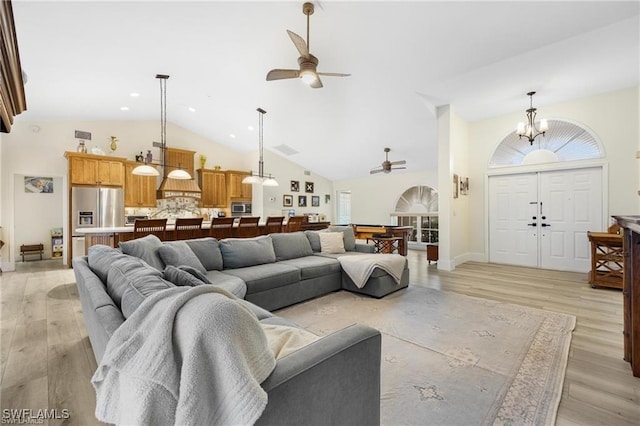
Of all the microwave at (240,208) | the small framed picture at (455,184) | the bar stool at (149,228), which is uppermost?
the small framed picture at (455,184)

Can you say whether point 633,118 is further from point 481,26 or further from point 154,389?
point 154,389

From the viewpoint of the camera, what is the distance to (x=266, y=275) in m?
3.14

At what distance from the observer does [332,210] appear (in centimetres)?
1077

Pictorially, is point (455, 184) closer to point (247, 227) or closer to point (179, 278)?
point (247, 227)

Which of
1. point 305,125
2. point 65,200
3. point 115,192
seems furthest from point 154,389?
point 65,200

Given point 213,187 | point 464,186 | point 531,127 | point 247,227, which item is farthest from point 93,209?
point 531,127

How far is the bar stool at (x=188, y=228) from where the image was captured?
476 centimetres

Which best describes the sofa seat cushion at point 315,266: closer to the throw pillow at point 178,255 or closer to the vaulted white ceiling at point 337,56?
the throw pillow at point 178,255

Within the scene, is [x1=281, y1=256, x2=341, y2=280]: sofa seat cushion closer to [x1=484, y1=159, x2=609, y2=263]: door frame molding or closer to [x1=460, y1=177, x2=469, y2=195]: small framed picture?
[x1=460, y1=177, x2=469, y2=195]: small framed picture

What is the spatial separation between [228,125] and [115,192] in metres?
3.01

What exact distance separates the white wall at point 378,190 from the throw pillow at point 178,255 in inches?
282

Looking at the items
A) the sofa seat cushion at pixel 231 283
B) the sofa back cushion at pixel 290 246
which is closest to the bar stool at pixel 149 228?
the sofa back cushion at pixel 290 246

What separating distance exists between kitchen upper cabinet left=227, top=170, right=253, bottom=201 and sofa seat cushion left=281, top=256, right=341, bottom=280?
513cm

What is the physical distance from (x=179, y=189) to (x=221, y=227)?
2.68m
